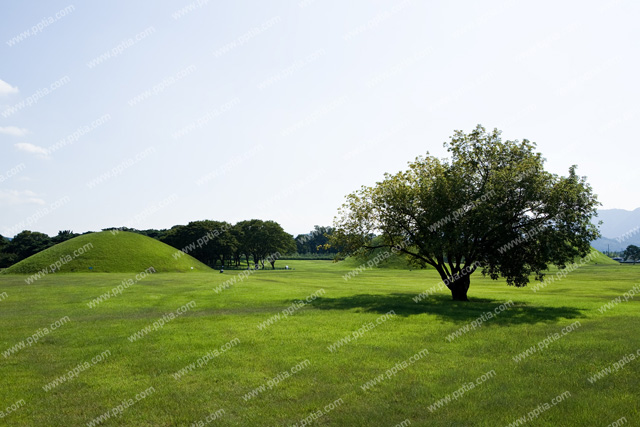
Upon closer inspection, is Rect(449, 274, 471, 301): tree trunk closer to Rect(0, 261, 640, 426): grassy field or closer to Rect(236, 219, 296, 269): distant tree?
Rect(0, 261, 640, 426): grassy field

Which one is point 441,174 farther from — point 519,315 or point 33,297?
point 33,297

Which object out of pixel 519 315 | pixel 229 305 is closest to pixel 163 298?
pixel 229 305

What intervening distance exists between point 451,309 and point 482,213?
768 centimetres

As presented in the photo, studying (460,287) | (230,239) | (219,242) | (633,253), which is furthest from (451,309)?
(633,253)

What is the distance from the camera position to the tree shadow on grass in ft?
84.0

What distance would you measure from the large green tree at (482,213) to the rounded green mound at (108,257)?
255ft

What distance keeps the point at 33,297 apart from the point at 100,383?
31.9 m

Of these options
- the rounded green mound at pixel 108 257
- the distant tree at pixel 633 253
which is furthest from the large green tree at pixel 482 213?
the distant tree at pixel 633 253

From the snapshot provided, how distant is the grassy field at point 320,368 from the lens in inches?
430

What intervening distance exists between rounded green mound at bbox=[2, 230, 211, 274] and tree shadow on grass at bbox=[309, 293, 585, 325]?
7922cm

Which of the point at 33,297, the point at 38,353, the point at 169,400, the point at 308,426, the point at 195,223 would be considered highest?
the point at 195,223

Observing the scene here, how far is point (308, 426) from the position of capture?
10.2 meters

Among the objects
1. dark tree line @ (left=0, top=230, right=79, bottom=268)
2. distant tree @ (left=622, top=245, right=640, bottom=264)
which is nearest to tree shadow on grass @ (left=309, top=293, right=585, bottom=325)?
dark tree line @ (left=0, top=230, right=79, bottom=268)

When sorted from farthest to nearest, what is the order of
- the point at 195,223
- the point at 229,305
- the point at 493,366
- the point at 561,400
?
the point at 195,223 < the point at 229,305 < the point at 493,366 < the point at 561,400
